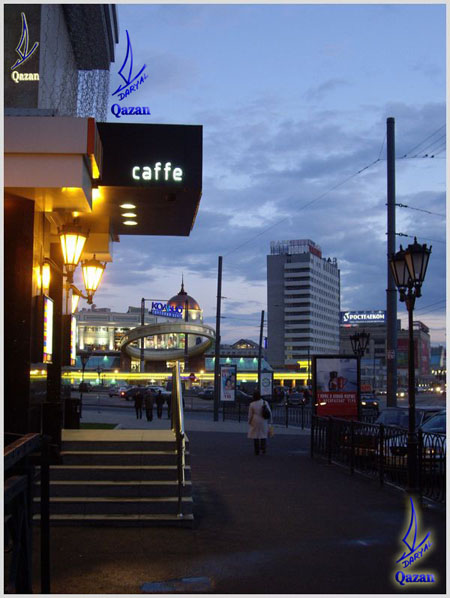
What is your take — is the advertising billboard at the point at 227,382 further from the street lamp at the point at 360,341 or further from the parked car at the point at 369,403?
the street lamp at the point at 360,341

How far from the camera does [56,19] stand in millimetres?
12375

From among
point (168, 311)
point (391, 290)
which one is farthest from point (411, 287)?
point (168, 311)

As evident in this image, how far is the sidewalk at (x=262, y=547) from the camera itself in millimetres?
7137

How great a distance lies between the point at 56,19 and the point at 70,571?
9062 mm

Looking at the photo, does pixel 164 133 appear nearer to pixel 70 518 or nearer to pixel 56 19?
pixel 56 19

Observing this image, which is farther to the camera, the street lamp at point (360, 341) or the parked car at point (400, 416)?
the street lamp at point (360, 341)

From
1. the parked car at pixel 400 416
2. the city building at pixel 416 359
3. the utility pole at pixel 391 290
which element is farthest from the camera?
the city building at pixel 416 359

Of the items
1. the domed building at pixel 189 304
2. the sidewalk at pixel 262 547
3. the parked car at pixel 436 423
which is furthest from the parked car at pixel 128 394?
the domed building at pixel 189 304

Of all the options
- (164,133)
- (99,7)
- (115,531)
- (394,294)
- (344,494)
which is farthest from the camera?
(394,294)

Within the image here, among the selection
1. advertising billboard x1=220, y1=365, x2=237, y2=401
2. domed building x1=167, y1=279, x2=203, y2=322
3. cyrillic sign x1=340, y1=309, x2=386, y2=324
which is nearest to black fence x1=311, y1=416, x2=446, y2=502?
advertising billboard x1=220, y1=365, x2=237, y2=401

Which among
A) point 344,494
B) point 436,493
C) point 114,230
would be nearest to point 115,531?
point 344,494

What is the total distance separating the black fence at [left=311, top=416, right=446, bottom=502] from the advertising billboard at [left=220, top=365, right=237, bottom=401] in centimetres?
1992

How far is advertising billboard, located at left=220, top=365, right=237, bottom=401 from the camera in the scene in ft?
131

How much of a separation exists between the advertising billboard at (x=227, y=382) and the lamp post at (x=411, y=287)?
2599 cm
